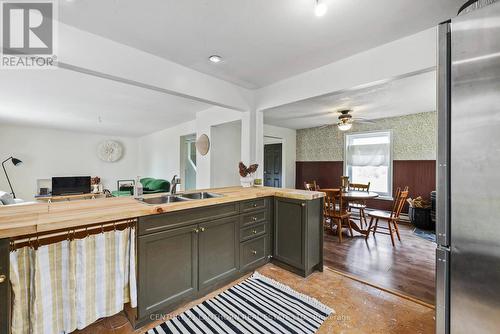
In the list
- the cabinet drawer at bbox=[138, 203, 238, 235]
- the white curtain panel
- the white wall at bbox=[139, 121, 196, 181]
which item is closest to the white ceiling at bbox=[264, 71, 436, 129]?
the cabinet drawer at bbox=[138, 203, 238, 235]

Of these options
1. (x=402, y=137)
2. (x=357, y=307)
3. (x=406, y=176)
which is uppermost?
(x=402, y=137)

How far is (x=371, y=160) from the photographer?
4.94 m

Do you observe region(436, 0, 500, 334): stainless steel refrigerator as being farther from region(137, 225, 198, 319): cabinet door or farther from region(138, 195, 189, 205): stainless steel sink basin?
region(138, 195, 189, 205): stainless steel sink basin

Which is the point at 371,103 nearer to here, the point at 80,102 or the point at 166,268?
the point at 166,268

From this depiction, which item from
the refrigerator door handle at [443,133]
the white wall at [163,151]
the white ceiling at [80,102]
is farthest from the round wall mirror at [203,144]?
the refrigerator door handle at [443,133]

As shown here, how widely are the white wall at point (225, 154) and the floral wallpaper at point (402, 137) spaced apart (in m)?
2.60

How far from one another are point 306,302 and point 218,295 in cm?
→ 80

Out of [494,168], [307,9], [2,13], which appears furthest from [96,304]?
[307,9]

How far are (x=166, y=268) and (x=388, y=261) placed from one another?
265 centimetres

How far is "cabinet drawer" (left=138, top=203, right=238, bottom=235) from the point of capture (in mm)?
1515

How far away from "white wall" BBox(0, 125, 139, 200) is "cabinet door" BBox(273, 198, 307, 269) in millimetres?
7186

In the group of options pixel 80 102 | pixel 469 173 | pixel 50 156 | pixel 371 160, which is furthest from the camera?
pixel 50 156

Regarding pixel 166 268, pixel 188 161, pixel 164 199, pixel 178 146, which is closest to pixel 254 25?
pixel 164 199

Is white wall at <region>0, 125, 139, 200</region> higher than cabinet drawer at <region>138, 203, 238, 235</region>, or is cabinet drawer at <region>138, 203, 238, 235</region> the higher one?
white wall at <region>0, 125, 139, 200</region>
